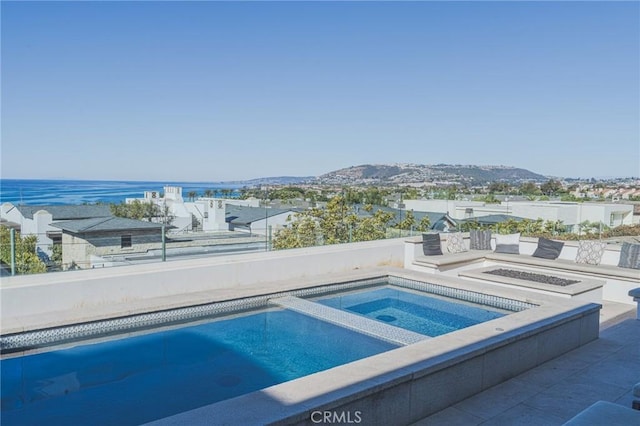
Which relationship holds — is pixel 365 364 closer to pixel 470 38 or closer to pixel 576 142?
pixel 470 38

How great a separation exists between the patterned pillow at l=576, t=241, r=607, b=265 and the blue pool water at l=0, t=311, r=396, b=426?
19.1 ft

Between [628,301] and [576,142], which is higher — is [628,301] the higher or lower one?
the lower one

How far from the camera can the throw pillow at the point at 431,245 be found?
9.77 metres

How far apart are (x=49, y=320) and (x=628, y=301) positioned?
28.6 ft

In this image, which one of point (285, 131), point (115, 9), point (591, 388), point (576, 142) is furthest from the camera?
point (285, 131)

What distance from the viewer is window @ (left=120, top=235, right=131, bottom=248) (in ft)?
23.0

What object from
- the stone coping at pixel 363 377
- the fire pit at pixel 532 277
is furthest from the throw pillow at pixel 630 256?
the stone coping at pixel 363 377

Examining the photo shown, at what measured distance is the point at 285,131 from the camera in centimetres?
3117

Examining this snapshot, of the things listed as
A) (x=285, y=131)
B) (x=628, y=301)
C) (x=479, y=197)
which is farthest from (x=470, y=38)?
(x=285, y=131)

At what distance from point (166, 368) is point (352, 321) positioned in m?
2.36

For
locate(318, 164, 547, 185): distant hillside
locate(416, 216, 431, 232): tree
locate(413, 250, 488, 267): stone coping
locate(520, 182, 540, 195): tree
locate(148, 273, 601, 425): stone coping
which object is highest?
locate(318, 164, 547, 185): distant hillside

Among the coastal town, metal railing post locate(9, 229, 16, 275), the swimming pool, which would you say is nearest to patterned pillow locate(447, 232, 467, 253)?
the coastal town

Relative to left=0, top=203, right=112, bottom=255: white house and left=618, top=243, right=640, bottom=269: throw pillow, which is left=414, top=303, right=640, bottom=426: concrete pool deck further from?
left=0, top=203, right=112, bottom=255: white house

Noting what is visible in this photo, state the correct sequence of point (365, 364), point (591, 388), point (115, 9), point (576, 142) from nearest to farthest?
1. point (365, 364)
2. point (591, 388)
3. point (115, 9)
4. point (576, 142)
